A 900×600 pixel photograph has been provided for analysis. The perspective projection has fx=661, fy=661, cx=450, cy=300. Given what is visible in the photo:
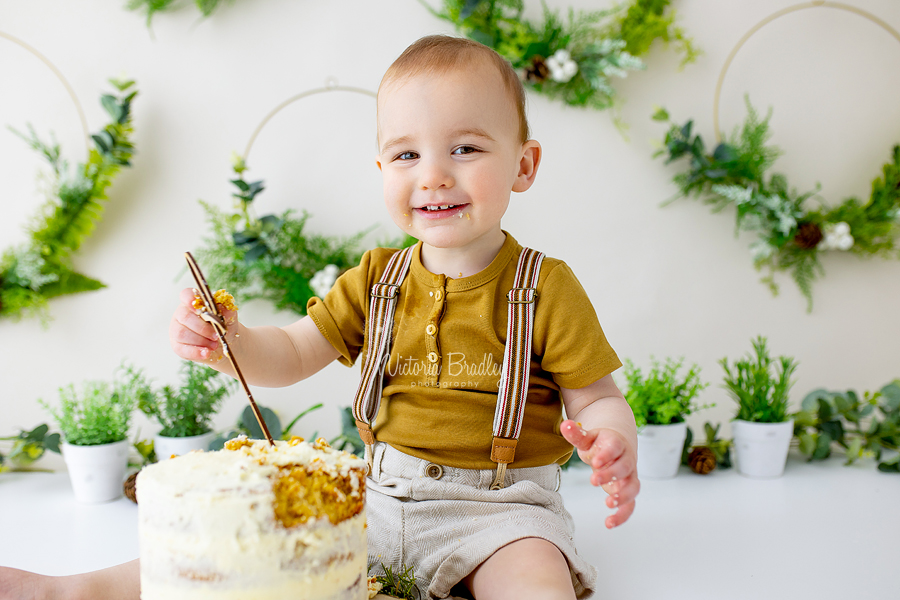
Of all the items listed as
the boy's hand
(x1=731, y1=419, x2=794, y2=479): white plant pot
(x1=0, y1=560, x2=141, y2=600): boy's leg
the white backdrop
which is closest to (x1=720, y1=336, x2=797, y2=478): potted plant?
(x1=731, y1=419, x2=794, y2=479): white plant pot

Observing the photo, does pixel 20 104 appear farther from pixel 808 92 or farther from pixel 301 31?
pixel 808 92

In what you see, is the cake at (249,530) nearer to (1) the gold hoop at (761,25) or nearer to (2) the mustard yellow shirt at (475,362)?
Answer: (2) the mustard yellow shirt at (475,362)

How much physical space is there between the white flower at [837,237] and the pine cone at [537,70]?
742 millimetres

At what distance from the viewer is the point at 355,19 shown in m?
1.48

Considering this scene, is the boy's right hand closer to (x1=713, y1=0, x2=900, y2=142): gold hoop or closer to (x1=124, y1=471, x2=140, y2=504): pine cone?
(x1=124, y1=471, x2=140, y2=504): pine cone

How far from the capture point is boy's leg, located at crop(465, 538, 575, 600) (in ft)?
2.24

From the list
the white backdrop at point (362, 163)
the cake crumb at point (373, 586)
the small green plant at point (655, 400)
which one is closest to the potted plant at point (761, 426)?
Result: the small green plant at point (655, 400)

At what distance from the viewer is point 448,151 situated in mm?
832

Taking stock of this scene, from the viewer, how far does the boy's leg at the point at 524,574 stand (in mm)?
684

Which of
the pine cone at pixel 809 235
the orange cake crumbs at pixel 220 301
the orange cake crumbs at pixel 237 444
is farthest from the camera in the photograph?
the pine cone at pixel 809 235

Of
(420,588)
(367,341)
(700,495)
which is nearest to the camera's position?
(420,588)

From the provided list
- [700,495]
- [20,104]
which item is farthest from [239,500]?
[20,104]

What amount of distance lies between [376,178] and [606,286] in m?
0.59

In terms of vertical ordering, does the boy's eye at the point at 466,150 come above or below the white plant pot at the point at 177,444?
above
